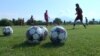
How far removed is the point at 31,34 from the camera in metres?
14.3

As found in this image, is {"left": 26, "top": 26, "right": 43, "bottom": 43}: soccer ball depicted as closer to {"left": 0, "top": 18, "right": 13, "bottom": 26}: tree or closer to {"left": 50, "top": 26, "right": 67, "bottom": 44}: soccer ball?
{"left": 50, "top": 26, "right": 67, "bottom": 44}: soccer ball

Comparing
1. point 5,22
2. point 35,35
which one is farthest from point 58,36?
point 5,22

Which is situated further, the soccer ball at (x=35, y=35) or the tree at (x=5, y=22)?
the tree at (x=5, y=22)

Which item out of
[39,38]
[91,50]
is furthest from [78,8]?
[91,50]

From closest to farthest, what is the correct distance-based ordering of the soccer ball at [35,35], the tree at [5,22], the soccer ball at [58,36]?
the soccer ball at [58,36] < the soccer ball at [35,35] < the tree at [5,22]

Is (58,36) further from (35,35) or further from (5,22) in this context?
(5,22)

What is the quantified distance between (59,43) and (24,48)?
70.6 inches

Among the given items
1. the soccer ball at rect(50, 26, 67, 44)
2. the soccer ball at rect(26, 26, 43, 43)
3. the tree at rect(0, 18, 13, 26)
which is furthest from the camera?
the tree at rect(0, 18, 13, 26)

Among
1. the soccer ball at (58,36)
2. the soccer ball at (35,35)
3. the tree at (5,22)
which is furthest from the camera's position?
the tree at (5,22)

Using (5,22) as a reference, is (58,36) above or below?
above

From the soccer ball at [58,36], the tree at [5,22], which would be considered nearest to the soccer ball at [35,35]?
the soccer ball at [58,36]

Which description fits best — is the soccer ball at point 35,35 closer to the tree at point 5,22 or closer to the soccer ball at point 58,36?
the soccer ball at point 58,36

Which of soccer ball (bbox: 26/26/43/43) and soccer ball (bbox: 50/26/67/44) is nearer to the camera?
soccer ball (bbox: 50/26/67/44)

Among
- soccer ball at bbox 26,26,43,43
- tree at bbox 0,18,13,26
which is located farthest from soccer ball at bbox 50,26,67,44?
tree at bbox 0,18,13,26
